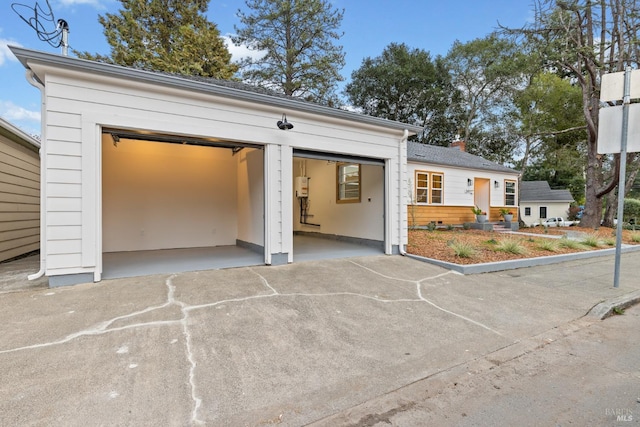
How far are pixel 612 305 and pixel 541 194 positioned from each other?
2865 centimetres

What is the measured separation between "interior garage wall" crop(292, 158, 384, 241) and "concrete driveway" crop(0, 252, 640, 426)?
2.89 metres

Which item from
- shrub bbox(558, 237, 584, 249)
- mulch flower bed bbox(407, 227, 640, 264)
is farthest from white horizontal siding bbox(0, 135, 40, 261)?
shrub bbox(558, 237, 584, 249)

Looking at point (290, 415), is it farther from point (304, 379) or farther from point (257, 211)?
point (257, 211)

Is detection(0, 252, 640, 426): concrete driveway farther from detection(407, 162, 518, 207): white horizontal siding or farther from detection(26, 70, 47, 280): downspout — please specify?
detection(407, 162, 518, 207): white horizontal siding

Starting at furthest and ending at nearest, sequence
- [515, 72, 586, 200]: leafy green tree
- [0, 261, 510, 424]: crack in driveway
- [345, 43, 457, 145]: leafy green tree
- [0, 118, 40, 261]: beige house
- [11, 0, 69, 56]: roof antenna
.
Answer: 1. [345, 43, 457, 145]: leafy green tree
2. [515, 72, 586, 200]: leafy green tree
3. [0, 118, 40, 261]: beige house
4. [11, 0, 69, 56]: roof antenna
5. [0, 261, 510, 424]: crack in driveway

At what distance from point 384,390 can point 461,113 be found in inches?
1078

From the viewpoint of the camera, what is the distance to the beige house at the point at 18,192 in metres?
6.28

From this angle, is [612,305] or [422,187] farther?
[422,187]

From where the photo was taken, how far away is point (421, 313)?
3.93 metres

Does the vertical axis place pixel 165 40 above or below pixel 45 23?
above

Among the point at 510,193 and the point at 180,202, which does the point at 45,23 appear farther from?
the point at 510,193

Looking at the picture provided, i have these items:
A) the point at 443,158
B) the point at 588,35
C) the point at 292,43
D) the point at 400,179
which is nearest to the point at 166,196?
the point at 400,179

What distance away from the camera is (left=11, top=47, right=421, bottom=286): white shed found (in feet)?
13.8

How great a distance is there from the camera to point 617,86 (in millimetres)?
5168
